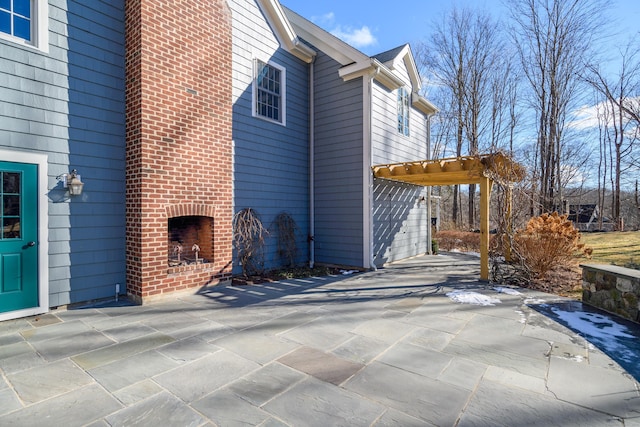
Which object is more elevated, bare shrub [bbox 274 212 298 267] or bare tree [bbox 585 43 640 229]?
bare tree [bbox 585 43 640 229]

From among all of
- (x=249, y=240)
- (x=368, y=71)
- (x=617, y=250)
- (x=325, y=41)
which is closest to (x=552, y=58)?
(x=617, y=250)

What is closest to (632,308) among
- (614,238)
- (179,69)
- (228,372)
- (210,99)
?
(228,372)

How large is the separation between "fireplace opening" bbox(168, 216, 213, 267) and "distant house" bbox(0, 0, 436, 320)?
0.03m

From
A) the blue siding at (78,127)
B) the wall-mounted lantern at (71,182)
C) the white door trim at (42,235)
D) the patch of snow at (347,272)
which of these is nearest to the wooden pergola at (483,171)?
the patch of snow at (347,272)

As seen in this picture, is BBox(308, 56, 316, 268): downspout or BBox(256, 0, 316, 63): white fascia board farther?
BBox(308, 56, 316, 268): downspout

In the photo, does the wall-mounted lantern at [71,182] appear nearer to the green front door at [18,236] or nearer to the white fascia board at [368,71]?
the green front door at [18,236]

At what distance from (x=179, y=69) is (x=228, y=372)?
4797 millimetres

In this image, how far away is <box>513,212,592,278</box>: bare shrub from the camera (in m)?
6.52

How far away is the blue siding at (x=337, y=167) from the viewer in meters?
8.05

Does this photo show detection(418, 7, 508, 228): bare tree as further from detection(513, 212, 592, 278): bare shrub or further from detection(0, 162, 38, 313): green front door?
detection(0, 162, 38, 313): green front door

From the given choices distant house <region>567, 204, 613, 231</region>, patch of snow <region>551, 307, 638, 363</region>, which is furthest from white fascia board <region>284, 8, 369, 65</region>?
distant house <region>567, 204, 613, 231</region>

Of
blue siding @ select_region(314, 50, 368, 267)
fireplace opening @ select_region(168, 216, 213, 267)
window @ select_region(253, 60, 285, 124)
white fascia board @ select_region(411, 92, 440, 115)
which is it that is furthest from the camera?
white fascia board @ select_region(411, 92, 440, 115)

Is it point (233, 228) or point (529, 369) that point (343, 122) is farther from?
point (529, 369)

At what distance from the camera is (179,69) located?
533 centimetres
